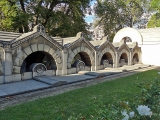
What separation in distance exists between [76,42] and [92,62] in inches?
91.3

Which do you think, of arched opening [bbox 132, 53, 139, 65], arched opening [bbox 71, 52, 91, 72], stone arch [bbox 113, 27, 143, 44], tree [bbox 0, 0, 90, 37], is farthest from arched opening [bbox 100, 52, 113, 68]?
stone arch [bbox 113, 27, 143, 44]

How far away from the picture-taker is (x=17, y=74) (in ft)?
26.3

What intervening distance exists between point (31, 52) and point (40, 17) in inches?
427

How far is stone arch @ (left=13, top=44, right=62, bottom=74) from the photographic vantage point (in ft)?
26.3

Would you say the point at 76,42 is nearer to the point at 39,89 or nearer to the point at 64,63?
the point at 64,63

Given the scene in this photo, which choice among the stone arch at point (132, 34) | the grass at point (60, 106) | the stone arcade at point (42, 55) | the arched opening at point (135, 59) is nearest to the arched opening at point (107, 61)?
the stone arcade at point (42, 55)

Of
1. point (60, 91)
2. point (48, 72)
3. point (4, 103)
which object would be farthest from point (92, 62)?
point (4, 103)

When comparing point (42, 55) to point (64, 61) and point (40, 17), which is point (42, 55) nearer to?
point (64, 61)

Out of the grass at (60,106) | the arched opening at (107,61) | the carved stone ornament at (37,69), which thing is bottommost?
the grass at (60,106)

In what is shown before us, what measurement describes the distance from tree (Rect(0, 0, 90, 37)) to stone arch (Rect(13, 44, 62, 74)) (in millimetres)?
7812

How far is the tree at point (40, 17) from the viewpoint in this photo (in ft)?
50.4

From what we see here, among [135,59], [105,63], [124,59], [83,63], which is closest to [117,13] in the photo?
[135,59]

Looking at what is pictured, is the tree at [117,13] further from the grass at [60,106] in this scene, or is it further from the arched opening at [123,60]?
the grass at [60,106]

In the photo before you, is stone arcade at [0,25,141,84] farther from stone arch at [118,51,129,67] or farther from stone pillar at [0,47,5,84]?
stone arch at [118,51,129,67]
